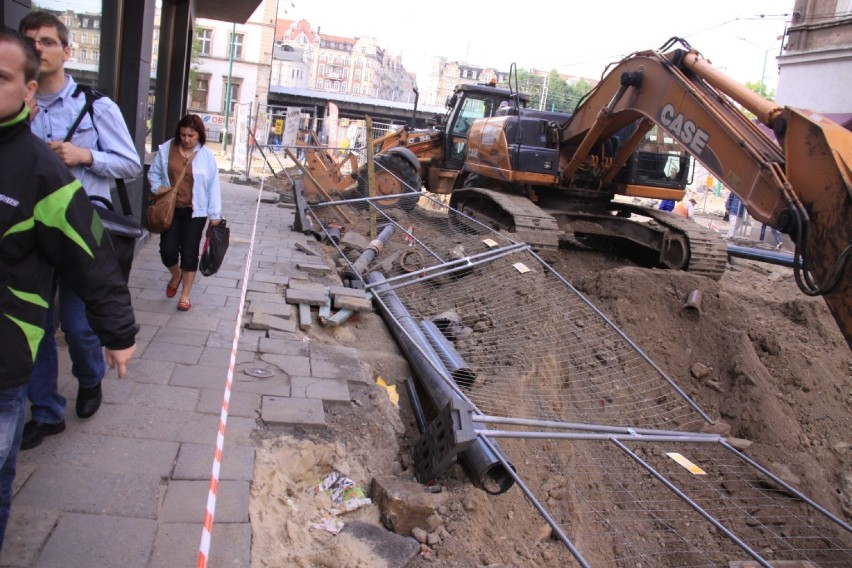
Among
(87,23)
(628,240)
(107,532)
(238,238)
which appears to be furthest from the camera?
(628,240)

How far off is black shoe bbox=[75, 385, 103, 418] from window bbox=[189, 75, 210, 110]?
48.3 metres

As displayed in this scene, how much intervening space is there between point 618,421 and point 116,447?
3.39m

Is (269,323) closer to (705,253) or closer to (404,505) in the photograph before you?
(404,505)

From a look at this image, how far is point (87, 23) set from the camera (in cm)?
605

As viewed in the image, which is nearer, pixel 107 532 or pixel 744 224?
pixel 107 532

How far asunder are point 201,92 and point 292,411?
50.2 m

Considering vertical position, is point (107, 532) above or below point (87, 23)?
below

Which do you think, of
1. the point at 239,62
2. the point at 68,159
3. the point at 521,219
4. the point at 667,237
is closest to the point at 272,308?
the point at 68,159

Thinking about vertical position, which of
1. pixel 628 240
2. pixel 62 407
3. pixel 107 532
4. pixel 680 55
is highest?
pixel 680 55

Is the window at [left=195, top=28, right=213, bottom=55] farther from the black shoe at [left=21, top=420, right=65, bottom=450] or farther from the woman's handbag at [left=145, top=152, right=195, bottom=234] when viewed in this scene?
the black shoe at [left=21, top=420, right=65, bottom=450]

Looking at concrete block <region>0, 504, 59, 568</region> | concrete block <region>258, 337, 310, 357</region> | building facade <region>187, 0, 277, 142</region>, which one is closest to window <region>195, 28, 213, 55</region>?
building facade <region>187, 0, 277, 142</region>

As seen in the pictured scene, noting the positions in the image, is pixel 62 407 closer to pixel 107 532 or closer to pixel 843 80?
pixel 107 532

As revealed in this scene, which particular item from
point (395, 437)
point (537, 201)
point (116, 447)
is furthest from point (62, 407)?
point (537, 201)

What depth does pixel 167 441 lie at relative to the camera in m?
3.42
